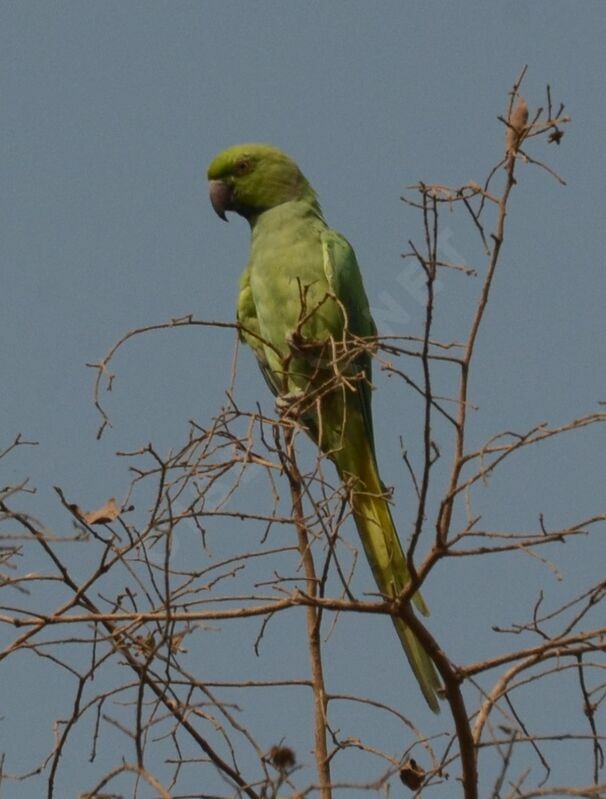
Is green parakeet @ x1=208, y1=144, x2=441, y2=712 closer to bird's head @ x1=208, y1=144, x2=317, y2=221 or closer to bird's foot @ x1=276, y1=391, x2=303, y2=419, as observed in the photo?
bird's head @ x1=208, y1=144, x2=317, y2=221

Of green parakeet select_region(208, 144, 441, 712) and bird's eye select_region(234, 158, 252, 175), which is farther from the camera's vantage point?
bird's eye select_region(234, 158, 252, 175)

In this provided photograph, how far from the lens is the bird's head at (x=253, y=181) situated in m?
4.96

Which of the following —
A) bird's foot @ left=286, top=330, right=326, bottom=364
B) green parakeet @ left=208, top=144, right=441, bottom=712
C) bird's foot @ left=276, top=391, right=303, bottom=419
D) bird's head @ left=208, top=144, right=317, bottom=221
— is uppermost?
bird's head @ left=208, top=144, right=317, bottom=221

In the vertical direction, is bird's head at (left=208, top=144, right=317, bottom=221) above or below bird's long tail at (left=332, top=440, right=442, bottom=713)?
above

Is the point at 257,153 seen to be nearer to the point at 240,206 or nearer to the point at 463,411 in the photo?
the point at 240,206

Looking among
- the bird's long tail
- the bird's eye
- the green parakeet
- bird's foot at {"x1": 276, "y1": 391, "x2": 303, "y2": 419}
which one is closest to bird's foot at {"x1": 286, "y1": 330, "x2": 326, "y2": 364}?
the green parakeet

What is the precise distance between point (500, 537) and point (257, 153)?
3.21 m

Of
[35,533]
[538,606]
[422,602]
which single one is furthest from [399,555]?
[35,533]

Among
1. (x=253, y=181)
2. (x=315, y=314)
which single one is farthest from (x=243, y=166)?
(x=315, y=314)

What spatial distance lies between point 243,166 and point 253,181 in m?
0.11

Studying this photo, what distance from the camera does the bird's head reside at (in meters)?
4.96

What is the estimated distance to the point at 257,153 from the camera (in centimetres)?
507

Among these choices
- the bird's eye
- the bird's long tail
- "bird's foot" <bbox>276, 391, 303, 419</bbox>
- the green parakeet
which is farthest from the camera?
the bird's eye

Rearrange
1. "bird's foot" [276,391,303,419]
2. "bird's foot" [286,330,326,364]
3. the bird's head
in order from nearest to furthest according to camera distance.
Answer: "bird's foot" [276,391,303,419] → "bird's foot" [286,330,326,364] → the bird's head
